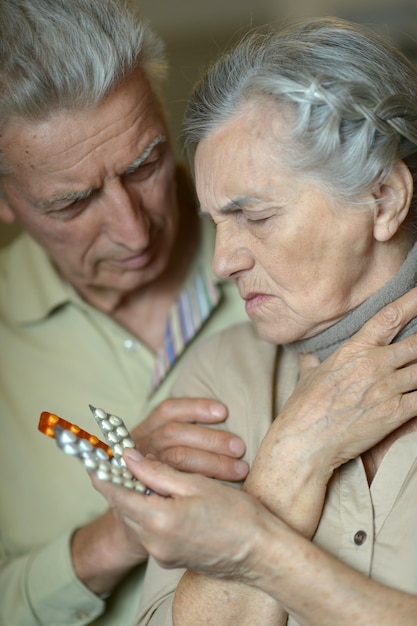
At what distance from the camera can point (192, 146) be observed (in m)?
1.71

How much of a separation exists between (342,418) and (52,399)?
2.96ft

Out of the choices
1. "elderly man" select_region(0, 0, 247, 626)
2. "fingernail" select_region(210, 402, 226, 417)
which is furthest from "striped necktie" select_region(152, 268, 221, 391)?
"fingernail" select_region(210, 402, 226, 417)

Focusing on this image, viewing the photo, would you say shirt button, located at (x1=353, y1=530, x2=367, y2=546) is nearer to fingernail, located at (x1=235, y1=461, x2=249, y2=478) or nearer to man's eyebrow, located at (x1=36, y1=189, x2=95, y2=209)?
fingernail, located at (x1=235, y1=461, x2=249, y2=478)

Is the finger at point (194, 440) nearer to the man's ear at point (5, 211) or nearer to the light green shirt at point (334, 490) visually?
the light green shirt at point (334, 490)

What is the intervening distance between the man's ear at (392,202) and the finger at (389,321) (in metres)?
0.12

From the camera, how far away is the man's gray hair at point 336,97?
1.43m

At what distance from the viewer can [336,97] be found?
1417 mm

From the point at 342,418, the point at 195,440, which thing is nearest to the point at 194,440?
the point at 195,440

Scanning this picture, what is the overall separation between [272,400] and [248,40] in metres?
0.71

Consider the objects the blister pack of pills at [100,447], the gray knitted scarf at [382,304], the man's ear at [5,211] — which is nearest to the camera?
the blister pack of pills at [100,447]

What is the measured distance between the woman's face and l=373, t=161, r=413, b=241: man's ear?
0.02m

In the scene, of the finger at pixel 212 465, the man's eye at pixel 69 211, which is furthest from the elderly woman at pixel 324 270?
the man's eye at pixel 69 211

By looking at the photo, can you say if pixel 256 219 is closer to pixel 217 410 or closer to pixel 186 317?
pixel 217 410

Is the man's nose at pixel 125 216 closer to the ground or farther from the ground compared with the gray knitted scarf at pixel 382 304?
farther from the ground
